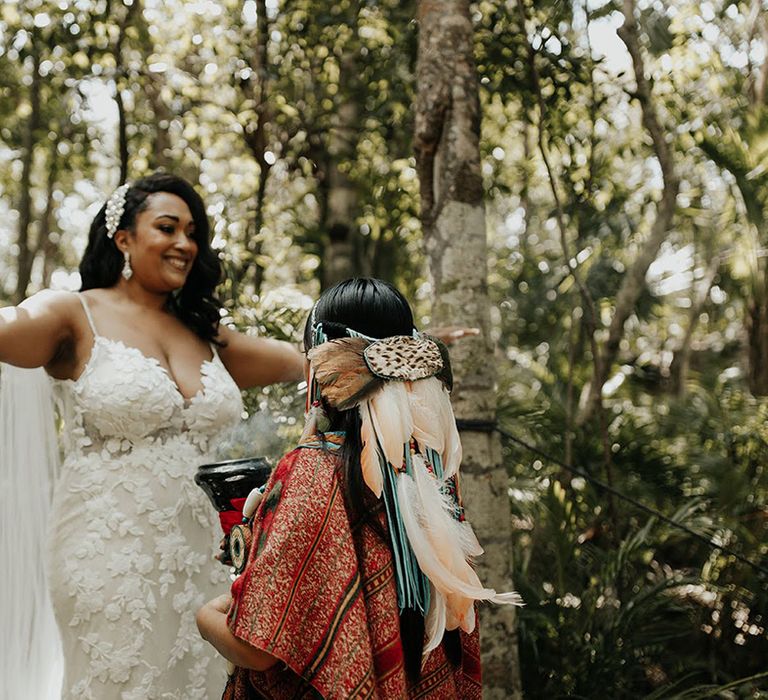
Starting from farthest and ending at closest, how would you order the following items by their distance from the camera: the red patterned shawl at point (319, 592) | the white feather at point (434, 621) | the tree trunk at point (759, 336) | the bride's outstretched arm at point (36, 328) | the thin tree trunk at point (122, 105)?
the tree trunk at point (759, 336)
the thin tree trunk at point (122, 105)
the bride's outstretched arm at point (36, 328)
the white feather at point (434, 621)
the red patterned shawl at point (319, 592)

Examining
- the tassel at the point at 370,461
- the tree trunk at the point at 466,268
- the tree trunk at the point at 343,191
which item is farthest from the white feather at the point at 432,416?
the tree trunk at the point at 343,191

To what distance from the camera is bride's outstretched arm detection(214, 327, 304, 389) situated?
11.0 ft

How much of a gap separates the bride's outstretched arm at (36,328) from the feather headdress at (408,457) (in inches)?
53.6

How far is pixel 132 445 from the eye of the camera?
2877 millimetres

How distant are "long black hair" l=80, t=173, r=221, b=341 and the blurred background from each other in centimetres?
78

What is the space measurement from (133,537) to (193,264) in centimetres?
→ 104

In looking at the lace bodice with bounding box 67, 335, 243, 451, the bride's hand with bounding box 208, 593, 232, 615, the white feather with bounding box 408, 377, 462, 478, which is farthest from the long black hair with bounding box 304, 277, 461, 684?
the lace bodice with bounding box 67, 335, 243, 451

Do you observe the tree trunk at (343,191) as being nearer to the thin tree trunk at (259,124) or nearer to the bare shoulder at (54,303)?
the thin tree trunk at (259,124)

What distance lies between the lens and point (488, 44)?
15.1ft

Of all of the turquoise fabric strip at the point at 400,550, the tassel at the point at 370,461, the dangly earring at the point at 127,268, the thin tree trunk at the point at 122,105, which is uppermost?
the thin tree trunk at the point at 122,105

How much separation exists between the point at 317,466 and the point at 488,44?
141 inches

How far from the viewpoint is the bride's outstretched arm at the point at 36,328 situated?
2623 mm

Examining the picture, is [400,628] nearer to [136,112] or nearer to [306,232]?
[306,232]

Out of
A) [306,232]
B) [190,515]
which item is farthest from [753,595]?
[306,232]
